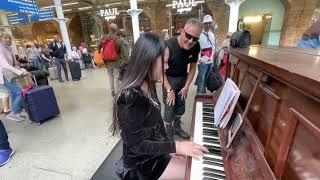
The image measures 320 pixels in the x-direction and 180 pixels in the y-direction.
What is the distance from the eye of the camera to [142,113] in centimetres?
101

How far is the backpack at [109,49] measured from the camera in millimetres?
4078

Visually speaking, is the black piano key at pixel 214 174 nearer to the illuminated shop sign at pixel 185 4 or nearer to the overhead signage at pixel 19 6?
the overhead signage at pixel 19 6

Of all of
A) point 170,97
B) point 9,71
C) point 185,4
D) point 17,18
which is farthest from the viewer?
point 185,4

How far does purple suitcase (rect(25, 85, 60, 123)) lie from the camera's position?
3164 millimetres

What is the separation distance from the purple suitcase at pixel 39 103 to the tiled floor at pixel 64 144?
16 centimetres

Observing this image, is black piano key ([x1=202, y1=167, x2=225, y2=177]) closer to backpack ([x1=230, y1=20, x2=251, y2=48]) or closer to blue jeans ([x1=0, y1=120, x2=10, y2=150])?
backpack ([x1=230, y1=20, x2=251, y2=48])

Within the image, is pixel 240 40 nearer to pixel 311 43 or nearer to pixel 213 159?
pixel 311 43

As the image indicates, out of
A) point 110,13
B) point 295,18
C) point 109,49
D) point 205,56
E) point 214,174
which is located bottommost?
point 214,174

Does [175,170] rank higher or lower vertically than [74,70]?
higher

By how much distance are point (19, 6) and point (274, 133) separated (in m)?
7.23

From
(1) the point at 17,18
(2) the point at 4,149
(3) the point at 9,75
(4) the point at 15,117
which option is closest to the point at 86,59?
(1) the point at 17,18

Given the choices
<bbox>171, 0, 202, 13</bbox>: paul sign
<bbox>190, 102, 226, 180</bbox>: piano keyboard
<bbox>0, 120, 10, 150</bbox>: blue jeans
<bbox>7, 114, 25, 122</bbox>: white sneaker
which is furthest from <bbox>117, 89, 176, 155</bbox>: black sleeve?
<bbox>171, 0, 202, 13</bbox>: paul sign

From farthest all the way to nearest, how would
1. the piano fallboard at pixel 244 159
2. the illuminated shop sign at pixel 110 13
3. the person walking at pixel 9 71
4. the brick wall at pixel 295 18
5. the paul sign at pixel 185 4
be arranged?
the illuminated shop sign at pixel 110 13 → the paul sign at pixel 185 4 → the brick wall at pixel 295 18 → the person walking at pixel 9 71 → the piano fallboard at pixel 244 159

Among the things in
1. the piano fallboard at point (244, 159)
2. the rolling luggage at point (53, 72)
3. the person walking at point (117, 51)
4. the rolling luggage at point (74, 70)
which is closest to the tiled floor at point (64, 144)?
the person walking at point (117, 51)
